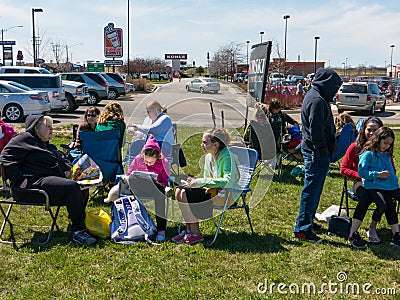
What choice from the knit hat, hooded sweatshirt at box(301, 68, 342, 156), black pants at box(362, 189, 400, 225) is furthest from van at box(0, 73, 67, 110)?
black pants at box(362, 189, 400, 225)

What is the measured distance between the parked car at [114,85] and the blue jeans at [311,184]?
83.1 feet

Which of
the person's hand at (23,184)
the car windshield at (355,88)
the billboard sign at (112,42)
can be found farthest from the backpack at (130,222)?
the billboard sign at (112,42)

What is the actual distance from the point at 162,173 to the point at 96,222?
953 millimetres

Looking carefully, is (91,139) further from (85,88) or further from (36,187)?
(85,88)

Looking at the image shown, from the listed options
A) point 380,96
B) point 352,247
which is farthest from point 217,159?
point 380,96

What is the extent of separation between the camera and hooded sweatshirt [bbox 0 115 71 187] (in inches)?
192

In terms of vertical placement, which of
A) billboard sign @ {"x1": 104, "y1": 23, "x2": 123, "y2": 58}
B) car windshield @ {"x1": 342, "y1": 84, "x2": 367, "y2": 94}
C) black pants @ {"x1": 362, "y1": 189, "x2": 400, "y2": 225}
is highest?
billboard sign @ {"x1": 104, "y1": 23, "x2": 123, "y2": 58}

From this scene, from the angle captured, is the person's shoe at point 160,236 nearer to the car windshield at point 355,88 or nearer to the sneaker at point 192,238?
the sneaker at point 192,238

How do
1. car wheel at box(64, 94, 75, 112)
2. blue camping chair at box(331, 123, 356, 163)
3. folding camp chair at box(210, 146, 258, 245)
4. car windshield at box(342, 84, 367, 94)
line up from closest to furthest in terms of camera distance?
1. folding camp chair at box(210, 146, 258, 245)
2. blue camping chair at box(331, 123, 356, 163)
3. car wheel at box(64, 94, 75, 112)
4. car windshield at box(342, 84, 367, 94)

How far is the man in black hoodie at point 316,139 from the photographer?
4.88 meters

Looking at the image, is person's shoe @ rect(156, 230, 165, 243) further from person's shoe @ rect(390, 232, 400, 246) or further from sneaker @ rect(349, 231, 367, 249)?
person's shoe @ rect(390, 232, 400, 246)

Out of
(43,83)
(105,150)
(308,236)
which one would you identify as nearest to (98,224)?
(105,150)

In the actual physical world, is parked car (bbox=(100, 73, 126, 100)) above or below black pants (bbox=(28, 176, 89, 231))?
above

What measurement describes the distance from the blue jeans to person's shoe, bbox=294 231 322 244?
0.04 m
